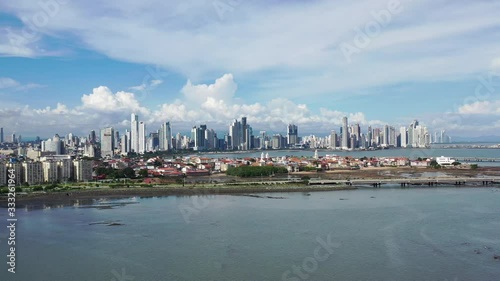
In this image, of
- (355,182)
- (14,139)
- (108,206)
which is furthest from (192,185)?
(14,139)

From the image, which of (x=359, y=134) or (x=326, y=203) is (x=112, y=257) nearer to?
(x=326, y=203)

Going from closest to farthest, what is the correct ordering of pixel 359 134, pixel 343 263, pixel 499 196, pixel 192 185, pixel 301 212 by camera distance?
pixel 343 263 → pixel 301 212 → pixel 499 196 → pixel 192 185 → pixel 359 134

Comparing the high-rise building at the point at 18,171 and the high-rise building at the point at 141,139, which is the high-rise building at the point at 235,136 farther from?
the high-rise building at the point at 18,171

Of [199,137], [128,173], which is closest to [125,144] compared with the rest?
[199,137]

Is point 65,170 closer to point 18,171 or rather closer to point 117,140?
point 18,171

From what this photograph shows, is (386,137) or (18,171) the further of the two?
(386,137)

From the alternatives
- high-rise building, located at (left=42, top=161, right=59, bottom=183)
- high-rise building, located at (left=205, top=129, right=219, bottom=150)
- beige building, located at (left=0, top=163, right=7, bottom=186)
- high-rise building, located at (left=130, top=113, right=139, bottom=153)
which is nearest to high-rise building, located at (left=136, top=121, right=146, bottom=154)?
high-rise building, located at (left=130, top=113, right=139, bottom=153)

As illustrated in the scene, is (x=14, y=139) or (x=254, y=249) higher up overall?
(x=14, y=139)

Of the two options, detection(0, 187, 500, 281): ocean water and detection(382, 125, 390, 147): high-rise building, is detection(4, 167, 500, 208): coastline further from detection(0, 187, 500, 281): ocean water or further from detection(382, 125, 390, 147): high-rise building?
detection(382, 125, 390, 147): high-rise building
